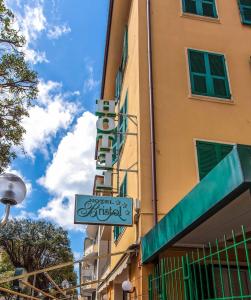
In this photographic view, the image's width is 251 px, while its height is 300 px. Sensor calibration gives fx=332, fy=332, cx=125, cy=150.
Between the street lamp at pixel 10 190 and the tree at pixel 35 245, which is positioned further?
the tree at pixel 35 245

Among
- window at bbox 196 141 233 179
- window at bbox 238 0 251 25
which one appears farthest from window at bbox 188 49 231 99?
window at bbox 238 0 251 25

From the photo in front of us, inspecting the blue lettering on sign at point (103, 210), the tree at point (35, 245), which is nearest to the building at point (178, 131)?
the blue lettering on sign at point (103, 210)

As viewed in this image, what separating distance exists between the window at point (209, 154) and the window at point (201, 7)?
16.9 ft

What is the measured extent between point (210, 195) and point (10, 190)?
Answer: 8.87ft

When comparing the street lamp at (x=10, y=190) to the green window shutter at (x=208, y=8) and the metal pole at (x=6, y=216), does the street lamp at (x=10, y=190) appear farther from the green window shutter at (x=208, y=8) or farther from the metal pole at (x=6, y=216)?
the green window shutter at (x=208, y=8)

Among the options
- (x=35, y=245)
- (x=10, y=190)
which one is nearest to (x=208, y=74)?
(x=10, y=190)

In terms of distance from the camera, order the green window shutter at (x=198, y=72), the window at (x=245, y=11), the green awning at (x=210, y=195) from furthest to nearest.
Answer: the window at (x=245, y=11) < the green window shutter at (x=198, y=72) < the green awning at (x=210, y=195)

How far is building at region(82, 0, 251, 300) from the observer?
630 centimetres

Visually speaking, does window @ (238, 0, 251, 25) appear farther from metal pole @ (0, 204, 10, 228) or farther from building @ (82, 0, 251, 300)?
metal pole @ (0, 204, 10, 228)

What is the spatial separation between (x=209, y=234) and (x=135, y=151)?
12.8ft

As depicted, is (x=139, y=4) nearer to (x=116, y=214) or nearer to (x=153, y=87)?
(x=153, y=87)

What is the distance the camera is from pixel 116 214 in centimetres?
791

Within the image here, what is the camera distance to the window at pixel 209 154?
28.3ft

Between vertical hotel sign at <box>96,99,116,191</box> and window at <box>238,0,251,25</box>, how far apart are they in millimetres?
5723
